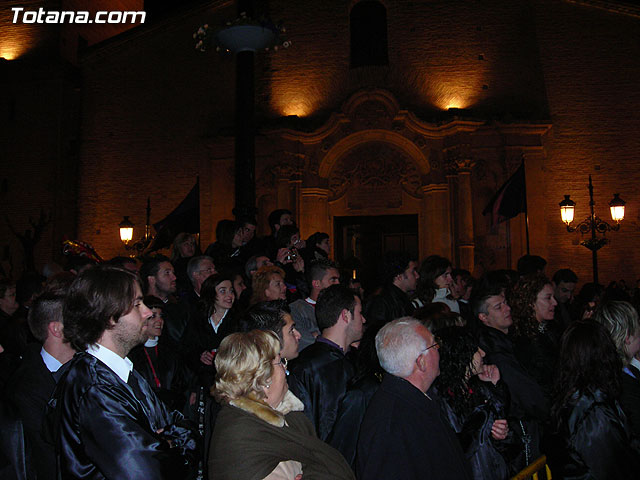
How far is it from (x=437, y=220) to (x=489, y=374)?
11983mm

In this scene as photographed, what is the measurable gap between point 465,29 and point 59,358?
15.9 meters

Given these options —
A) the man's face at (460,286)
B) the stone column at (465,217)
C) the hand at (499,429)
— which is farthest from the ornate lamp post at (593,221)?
the hand at (499,429)

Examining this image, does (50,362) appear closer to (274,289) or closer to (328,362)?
(328,362)

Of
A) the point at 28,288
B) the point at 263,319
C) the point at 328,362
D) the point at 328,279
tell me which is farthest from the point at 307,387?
the point at 28,288

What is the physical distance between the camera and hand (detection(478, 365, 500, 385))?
410 cm

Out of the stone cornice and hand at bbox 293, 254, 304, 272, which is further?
the stone cornice

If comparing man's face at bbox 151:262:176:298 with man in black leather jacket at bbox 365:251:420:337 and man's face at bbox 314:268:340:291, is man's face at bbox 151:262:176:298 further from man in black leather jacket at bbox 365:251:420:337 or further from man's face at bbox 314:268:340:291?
man in black leather jacket at bbox 365:251:420:337

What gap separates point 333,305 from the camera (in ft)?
14.7

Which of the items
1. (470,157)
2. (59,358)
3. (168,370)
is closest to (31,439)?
(59,358)

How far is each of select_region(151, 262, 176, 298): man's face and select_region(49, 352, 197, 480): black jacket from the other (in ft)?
11.5

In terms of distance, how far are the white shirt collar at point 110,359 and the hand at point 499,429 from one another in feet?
7.53

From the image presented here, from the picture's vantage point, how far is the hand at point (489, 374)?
4102 millimetres

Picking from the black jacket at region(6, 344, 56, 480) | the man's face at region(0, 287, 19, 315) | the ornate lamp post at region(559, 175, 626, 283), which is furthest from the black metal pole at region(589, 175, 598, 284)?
the black jacket at region(6, 344, 56, 480)

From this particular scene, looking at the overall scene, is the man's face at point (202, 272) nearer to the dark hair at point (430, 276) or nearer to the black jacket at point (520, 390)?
the dark hair at point (430, 276)
